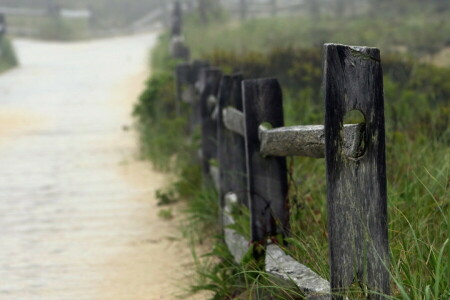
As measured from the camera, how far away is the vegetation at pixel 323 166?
3688mm

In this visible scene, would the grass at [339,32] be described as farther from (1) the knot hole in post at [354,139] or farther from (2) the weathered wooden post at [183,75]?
(1) the knot hole in post at [354,139]

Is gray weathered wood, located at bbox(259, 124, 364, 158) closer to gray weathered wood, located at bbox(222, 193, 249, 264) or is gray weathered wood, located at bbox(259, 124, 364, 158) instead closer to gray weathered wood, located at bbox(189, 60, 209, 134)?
gray weathered wood, located at bbox(222, 193, 249, 264)

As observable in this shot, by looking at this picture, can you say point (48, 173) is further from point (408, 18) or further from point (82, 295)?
point (408, 18)

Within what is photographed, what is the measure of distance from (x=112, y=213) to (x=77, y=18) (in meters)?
35.8

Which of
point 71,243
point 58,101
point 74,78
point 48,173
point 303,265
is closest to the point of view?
point 303,265

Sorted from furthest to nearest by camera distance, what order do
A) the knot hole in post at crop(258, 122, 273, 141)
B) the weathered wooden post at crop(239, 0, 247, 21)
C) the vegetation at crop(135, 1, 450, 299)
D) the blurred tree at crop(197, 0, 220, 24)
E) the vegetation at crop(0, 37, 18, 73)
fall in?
the weathered wooden post at crop(239, 0, 247, 21)
the blurred tree at crop(197, 0, 220, 24)
the vegetation at crop(0, 37, 18, 73)
the knot hole in post at crop(258, 122, 273, 141)
the vegetation at crop(135, 1, 450, 299)

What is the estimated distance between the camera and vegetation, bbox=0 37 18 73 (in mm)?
22014

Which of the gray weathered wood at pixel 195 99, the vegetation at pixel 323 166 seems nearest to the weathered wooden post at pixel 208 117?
the vegetation at pixel 323 166

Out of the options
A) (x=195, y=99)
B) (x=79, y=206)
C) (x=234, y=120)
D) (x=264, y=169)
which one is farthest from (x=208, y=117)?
(x=264, y=169)

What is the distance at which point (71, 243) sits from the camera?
261 inches

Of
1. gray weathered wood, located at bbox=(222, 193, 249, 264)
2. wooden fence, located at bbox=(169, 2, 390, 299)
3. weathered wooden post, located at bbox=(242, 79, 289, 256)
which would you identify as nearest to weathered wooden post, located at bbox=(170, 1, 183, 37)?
gray weathered wood, located at bbox=(222, 193, 249, 264)

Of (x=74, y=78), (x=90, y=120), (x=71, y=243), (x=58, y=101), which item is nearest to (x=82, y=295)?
(x=71, y=243)

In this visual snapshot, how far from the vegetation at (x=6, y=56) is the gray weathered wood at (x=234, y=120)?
16.7 metres

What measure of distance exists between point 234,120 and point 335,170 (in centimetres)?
236
